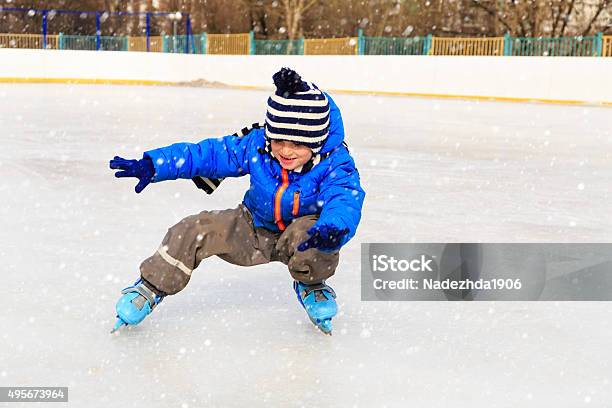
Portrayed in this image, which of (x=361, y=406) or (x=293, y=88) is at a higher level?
(x=293, y=88)

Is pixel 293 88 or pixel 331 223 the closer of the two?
pixel 331 223

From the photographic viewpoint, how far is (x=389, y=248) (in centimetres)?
302

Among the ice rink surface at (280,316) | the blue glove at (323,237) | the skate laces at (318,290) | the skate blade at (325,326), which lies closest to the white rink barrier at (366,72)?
the ice rink surface at (280,316)

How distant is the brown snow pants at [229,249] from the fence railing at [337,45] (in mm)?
12135

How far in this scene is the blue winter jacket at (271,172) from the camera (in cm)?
205

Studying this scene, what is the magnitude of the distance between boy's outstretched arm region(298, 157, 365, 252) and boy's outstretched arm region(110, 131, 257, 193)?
0.86 ft

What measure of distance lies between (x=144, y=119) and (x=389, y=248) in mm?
6038

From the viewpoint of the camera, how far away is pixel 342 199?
78.3 inches

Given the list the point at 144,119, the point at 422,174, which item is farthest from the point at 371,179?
the point at 144,119

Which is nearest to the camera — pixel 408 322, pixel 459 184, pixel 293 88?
pixel 293 88

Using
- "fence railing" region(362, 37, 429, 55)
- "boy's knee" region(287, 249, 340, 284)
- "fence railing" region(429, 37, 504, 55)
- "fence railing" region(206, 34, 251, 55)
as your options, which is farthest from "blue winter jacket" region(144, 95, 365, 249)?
"fence railing" region(206, 34, 251, 55)

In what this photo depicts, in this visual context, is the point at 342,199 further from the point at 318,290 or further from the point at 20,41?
the point at 20,41

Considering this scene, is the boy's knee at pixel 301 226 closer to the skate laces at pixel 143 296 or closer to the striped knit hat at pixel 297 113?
the striped knit hat at pixel 297 113

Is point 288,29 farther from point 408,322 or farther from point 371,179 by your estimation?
point 408,322
